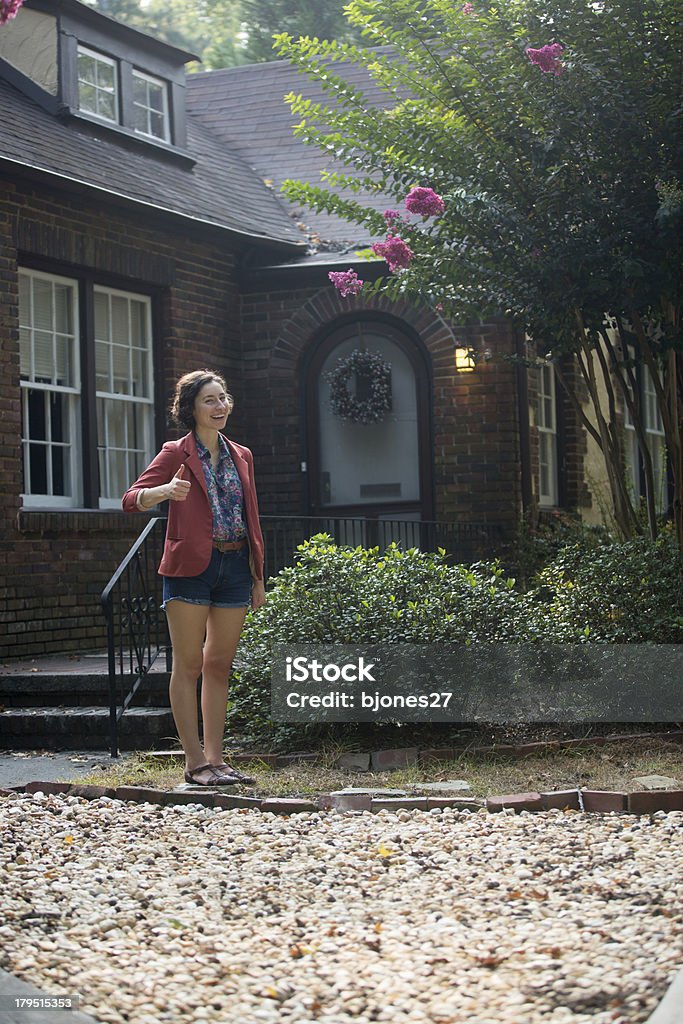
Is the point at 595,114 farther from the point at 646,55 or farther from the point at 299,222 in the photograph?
the point at 299,222

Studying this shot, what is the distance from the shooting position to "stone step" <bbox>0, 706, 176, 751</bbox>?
7047mm

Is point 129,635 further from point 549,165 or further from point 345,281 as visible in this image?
point 549,165

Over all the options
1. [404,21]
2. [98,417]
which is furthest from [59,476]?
[404,21]

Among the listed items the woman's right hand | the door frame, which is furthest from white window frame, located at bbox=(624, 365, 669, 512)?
the woman's right hand

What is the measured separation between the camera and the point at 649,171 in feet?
24.5

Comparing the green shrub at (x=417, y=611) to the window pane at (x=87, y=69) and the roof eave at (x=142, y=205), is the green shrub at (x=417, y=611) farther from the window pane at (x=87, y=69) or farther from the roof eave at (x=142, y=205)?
the window pane at (x=87, y=69)

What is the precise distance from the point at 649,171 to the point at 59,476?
5.02 m

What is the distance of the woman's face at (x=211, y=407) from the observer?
18.6ft

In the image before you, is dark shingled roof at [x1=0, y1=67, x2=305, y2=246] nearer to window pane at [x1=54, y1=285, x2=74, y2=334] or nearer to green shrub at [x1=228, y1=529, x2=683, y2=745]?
window pane at [x1=54, y1=285, x2=74, y2=334]

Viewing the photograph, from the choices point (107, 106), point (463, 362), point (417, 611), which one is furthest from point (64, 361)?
point (417, 611)

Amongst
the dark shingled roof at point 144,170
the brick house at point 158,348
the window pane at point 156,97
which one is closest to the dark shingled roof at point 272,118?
the brick house at point 158,348

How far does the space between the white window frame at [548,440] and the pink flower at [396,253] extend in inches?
172

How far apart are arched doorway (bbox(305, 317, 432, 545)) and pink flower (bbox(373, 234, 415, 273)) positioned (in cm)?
308

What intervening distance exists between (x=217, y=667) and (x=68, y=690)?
2316 mm
